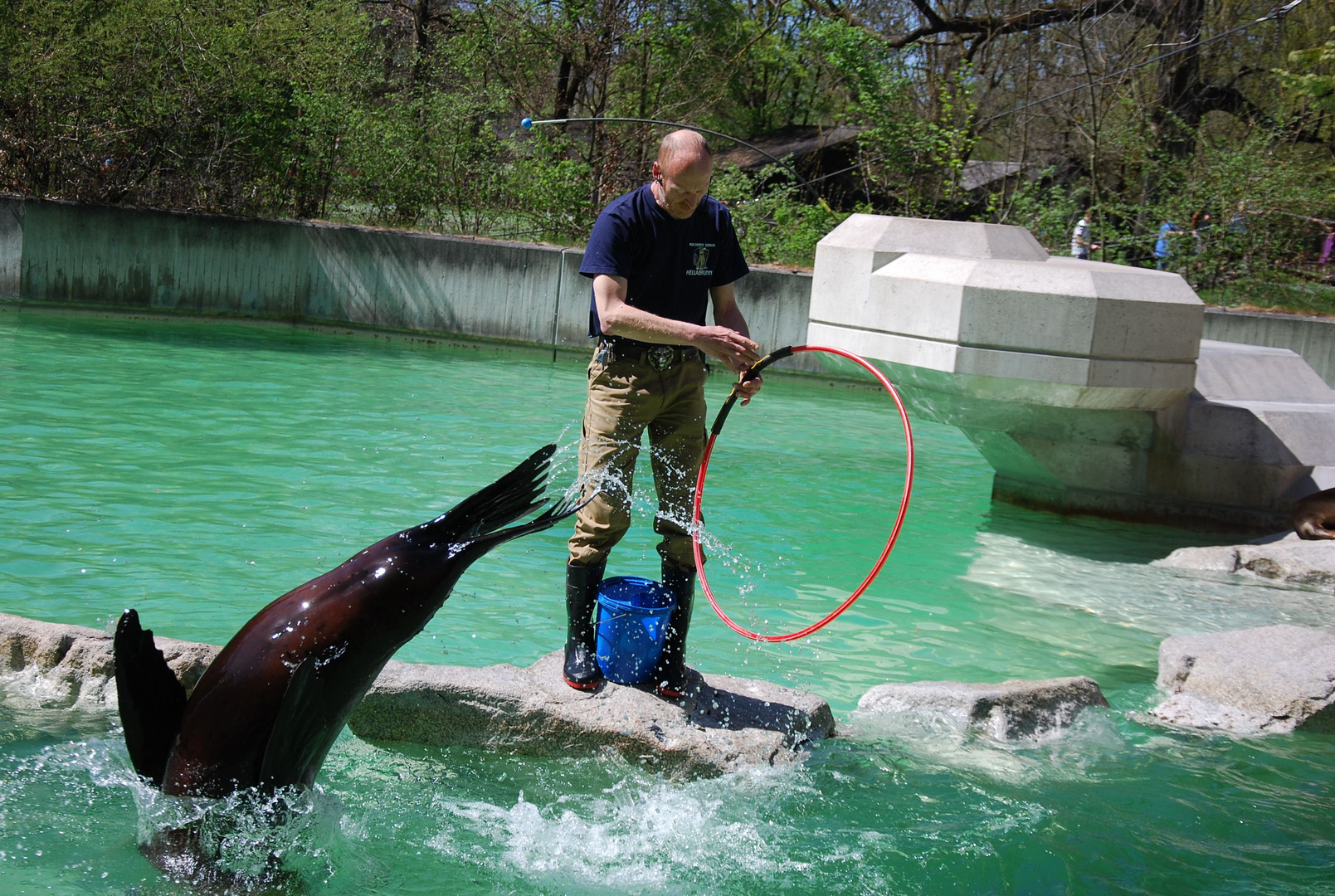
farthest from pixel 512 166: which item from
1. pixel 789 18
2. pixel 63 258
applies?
pixel 789 18

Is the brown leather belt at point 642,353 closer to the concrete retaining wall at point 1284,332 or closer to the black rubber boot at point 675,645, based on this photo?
the black rubber boot at point 675,645

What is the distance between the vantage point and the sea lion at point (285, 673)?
286 cm

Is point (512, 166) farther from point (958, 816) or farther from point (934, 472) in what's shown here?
point (958, 816)

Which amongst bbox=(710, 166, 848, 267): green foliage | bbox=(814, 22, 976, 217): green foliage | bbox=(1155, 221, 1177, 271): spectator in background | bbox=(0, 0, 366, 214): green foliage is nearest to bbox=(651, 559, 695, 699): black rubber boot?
bbox=(710, 166, 848, 267): green foliage

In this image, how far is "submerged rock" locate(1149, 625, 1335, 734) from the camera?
4.68 metres

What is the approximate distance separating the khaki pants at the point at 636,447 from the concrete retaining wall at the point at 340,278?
33.9 feet

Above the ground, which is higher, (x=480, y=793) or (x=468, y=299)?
(x=468, y=299)

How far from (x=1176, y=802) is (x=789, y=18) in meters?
19.8

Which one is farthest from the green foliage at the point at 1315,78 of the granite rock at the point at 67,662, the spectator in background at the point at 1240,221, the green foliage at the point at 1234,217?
the granite rock at the point at 67,662

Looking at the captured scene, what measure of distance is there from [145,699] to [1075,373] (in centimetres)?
535

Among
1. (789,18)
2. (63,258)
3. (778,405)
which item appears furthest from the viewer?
(789,18)

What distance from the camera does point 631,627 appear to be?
4129 millimetres

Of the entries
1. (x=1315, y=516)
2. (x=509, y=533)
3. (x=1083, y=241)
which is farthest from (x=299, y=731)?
(x=1083, y=241)

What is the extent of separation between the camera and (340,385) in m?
11.0
